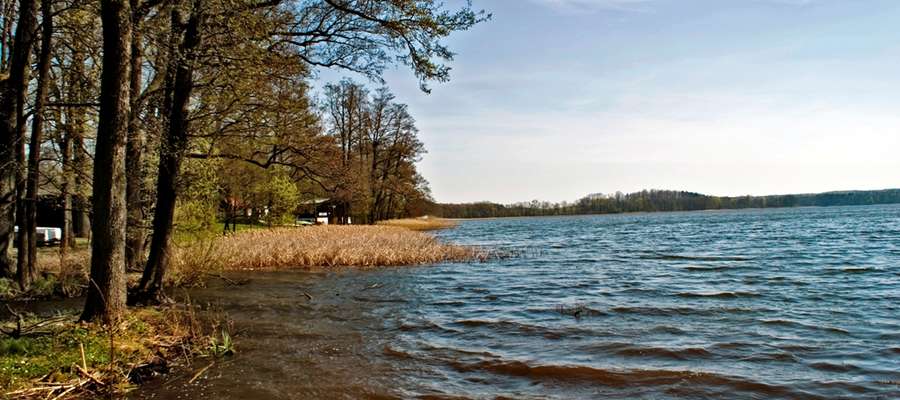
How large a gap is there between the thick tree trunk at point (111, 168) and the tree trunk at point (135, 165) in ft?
1.18

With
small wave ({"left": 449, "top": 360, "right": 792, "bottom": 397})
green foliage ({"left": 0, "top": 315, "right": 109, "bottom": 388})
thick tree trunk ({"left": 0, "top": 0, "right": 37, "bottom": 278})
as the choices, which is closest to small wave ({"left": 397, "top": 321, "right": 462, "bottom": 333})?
small wave ({"left": 449, "top": 360, "right": 792, "bottom": 397})

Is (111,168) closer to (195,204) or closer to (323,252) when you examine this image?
(195,204)

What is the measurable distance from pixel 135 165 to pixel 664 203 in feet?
496

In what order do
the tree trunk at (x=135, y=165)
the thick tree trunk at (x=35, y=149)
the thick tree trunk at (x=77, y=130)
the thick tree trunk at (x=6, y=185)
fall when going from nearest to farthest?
the tree trunk at (x=135, y=165)
the thick tree trunk at (x=35, y=149)
the thick tree trunk at (x=6, y=185)
the thick tree trunk at (x=77, y=130)

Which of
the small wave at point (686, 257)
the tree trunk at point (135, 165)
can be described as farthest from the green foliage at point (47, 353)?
the small wave at point (686, 257)

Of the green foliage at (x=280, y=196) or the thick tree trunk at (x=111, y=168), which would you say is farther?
the green foliage at (x=280, y=196)

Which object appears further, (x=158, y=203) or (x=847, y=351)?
(x=158, y=203)

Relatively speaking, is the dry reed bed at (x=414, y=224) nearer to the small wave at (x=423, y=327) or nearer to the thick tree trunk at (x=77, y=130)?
the thick tree trunk at (x=77, y=130)

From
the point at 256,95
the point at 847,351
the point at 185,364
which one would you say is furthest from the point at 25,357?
the point at 847,351

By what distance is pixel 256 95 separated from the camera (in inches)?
453

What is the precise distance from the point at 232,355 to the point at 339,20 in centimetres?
595

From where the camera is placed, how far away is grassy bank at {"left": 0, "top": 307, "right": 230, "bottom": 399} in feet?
18.5

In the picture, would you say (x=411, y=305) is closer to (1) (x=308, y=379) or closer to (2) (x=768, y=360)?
(1) (x=308, y=379)

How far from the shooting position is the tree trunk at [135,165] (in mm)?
8648
